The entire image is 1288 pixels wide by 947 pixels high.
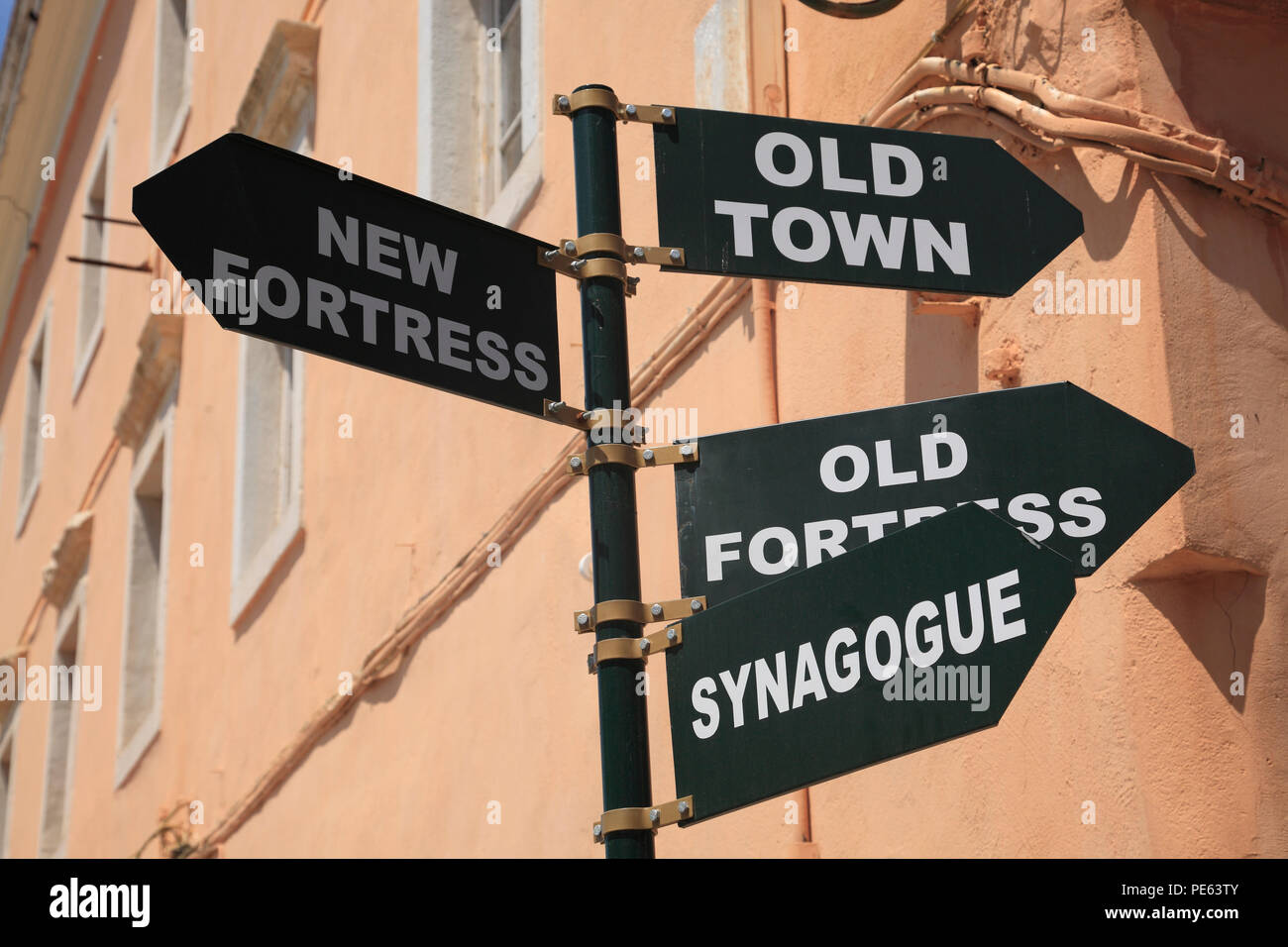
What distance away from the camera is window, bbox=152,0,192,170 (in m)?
13.2

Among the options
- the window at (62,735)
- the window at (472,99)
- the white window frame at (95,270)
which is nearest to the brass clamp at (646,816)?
the window at (472,99)

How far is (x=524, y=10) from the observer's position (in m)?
7.34

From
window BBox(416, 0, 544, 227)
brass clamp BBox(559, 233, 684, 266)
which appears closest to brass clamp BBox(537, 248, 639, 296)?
brass clamp BBox(559, 233, 684, 266)

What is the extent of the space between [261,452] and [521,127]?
130 inches

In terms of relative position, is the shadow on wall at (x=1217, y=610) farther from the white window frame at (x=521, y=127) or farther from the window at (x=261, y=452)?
the window at (x=261, y=452)

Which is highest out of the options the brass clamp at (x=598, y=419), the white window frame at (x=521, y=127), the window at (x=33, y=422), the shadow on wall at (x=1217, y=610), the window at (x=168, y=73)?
the window at (x=168, y=73)

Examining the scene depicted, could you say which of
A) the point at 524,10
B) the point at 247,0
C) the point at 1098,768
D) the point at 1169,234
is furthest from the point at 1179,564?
the point at 247,0

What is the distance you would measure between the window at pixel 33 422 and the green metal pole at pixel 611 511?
1546 cm

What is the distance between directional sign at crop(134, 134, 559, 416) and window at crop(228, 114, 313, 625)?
21.9ft

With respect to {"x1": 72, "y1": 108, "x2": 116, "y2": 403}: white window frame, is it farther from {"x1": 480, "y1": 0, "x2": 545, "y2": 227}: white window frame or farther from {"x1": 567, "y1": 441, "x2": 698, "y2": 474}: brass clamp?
{"x1": 567, "y1": 441, "x2": 698, "y2": 474}: brass clamp

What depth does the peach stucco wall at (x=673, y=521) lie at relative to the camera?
145 inches

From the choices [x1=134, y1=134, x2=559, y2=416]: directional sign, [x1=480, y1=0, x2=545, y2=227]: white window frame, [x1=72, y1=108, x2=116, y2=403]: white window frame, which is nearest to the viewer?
[x1=134, y1=134, x2=559, y2=416]: directional sign
